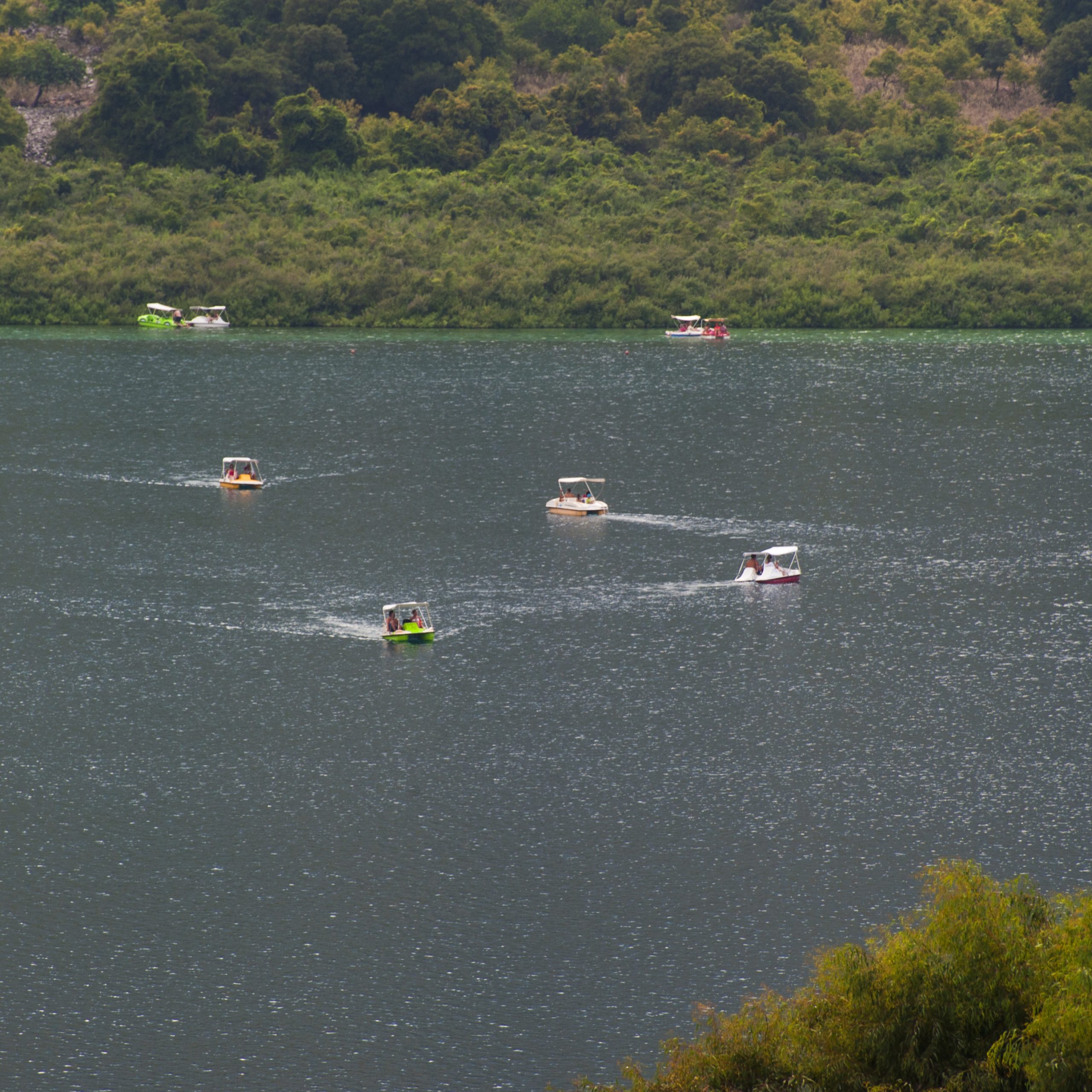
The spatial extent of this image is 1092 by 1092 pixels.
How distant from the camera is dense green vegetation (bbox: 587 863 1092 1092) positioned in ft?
93.9

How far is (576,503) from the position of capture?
10019cm

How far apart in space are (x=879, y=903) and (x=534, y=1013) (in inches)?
452

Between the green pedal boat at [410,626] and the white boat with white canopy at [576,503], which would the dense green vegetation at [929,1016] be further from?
the white boat with white canopy at [576,503]

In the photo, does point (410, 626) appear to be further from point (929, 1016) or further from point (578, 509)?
point (929, 1016)

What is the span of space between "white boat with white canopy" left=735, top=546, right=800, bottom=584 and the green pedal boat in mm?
18821

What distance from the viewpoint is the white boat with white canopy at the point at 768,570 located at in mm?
82000

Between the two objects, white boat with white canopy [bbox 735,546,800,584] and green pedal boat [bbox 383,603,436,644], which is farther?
white boat with white canopy [bbox 735,546,800,584]

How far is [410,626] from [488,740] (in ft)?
42.5

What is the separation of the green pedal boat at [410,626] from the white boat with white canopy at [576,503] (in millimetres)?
28582

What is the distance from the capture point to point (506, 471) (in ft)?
382

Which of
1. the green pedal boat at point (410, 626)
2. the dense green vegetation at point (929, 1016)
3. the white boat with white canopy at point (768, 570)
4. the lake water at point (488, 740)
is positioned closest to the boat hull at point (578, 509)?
the lake water at point (488, 740)

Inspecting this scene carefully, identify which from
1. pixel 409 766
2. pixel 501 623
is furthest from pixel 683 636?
pixel 409 766

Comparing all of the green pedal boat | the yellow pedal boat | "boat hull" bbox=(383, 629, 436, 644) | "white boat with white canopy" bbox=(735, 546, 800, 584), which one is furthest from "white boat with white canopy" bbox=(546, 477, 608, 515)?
"boat hull" bbox=(383, 629, 436, 644)

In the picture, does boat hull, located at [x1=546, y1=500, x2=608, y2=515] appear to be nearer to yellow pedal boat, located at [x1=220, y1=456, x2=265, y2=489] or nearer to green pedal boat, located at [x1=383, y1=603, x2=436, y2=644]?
yellow pedal boat, located at [x1=220, y1=456, x2=265, y2=489]
